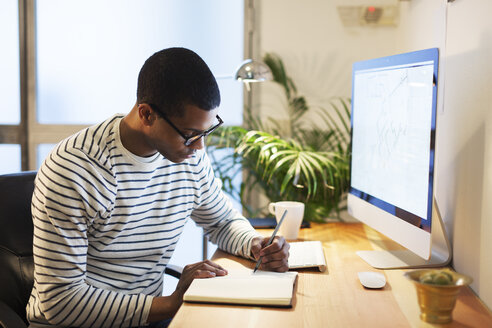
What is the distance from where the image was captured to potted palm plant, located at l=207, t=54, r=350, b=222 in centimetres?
200

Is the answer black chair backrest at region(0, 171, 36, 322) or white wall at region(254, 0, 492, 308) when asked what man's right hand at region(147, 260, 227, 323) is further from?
white wall at region(254, 0, 492, 308)

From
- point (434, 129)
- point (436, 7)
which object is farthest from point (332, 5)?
point (434, 129)

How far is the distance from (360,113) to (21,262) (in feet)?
3.66

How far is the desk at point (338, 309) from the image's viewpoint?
3.23ft

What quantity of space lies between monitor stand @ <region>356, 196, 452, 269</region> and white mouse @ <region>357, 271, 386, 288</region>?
107 millimetres

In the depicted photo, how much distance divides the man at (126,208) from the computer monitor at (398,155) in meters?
0.33

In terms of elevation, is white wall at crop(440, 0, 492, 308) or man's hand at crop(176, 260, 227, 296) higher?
white wall at crop(440, 0, 492, 308)

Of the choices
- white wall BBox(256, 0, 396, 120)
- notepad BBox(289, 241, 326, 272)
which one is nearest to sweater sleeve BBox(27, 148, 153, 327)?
notepad BBox(289, 241, 326, 272)

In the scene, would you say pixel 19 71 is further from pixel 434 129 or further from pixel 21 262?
pixel 434 129

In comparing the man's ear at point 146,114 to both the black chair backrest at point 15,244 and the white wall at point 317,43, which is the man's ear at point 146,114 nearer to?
the black chair backrest at point 15,244

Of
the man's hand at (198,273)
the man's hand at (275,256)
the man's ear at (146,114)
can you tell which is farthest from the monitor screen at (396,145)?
the man's ear at (146,114)

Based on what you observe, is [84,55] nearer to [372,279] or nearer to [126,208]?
[126,208]

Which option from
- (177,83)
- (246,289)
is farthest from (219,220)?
(177,83)

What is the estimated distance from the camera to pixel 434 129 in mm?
1127
